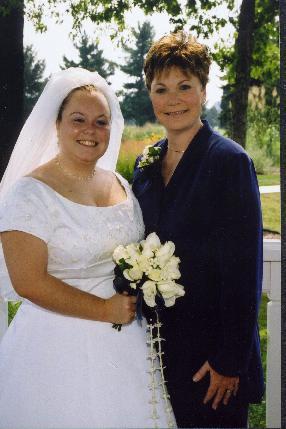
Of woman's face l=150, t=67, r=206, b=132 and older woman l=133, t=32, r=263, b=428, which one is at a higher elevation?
woman's face l=150, t=67, r=206, b=132

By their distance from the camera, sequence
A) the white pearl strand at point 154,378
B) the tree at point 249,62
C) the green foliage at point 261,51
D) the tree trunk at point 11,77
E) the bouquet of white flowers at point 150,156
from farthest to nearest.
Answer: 1. the green foliage at point 261,51
2. the tree at point 249,62
3. the tree trunk at point 11,77
4. the bouquet of white flowers at point 150,156
5. the white pearl strand at point 154,378

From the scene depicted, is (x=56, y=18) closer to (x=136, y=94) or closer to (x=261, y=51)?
(x=261, y=51)

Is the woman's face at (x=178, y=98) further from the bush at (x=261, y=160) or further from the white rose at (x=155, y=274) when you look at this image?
the bush at (x=261, y=160)

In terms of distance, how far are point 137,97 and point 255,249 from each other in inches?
1337

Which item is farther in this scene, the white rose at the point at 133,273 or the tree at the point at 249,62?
the tree at the point at 249,62

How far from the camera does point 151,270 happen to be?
234cm

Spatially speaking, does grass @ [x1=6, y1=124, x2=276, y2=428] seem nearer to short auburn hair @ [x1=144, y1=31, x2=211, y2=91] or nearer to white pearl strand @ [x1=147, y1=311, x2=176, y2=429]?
white pearl strand @ [x1=147, y1=311, x2=176, y2=429]

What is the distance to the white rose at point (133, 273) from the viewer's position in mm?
2340

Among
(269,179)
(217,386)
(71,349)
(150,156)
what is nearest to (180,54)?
(150,156)

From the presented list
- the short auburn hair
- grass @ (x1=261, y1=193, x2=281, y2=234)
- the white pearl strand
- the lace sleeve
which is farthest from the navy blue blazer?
grass @ (x1=261, y1=193, x2=281, y2=234)

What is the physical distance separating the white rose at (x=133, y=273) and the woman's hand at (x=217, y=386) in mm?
585

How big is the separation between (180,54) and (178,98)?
21 cm

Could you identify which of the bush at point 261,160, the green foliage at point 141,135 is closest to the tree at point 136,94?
the green foliage at point 141,135

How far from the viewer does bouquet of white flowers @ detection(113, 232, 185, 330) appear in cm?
235
